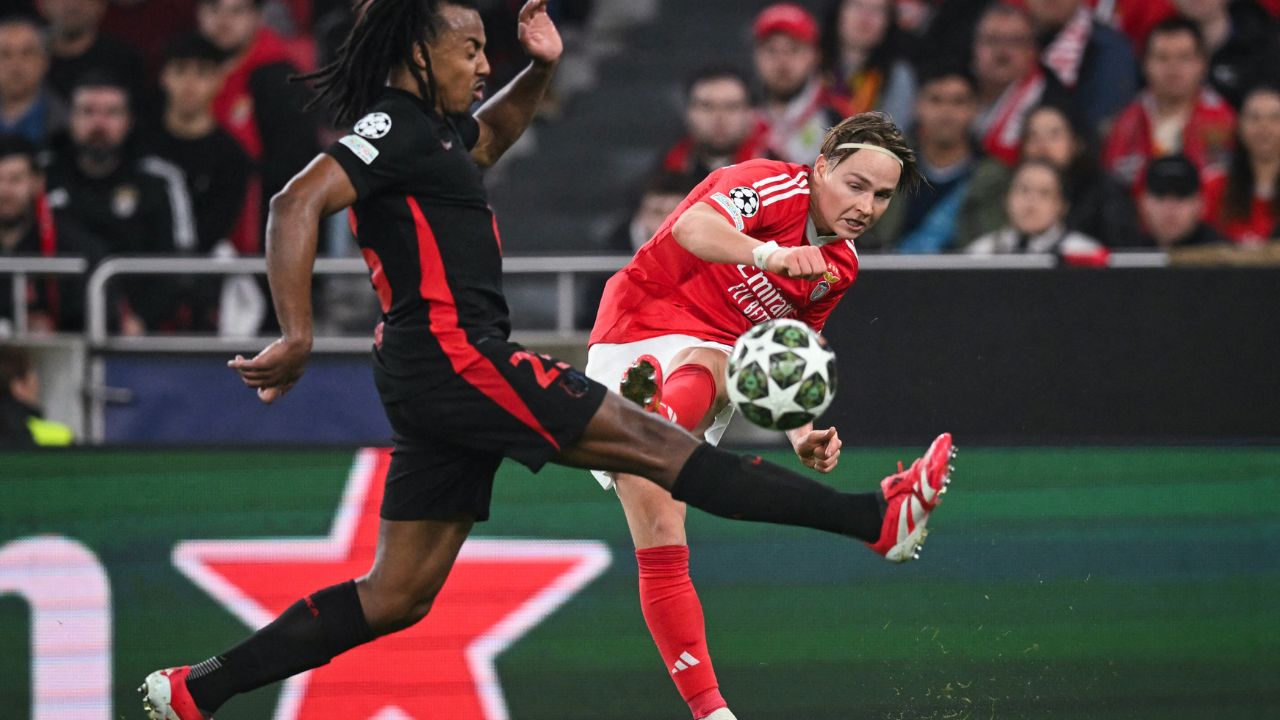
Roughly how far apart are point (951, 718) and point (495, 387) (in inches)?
87.4

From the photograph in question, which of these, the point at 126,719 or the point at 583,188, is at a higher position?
the point at 583,188

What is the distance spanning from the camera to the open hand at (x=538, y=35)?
482cm

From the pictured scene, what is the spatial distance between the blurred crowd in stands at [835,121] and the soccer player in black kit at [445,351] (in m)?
3.54

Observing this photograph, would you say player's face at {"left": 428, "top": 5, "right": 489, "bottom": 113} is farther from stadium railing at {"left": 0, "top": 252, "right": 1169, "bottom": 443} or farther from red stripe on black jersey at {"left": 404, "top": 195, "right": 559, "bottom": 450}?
stadium railing at {"left": 0, "top": 252, "right": 1169, "bottom": 443}

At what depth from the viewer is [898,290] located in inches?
242

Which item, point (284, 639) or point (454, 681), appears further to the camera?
point (454, 681)

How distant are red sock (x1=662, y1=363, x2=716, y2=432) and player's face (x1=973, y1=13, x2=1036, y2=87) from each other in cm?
445

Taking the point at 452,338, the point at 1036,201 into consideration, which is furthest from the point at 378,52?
the point at 1036,201

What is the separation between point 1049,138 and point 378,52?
459 centimetres

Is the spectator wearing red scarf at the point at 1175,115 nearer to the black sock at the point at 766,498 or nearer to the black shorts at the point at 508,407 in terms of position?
the black sock at the point at 766,498

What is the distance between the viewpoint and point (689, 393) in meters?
4.86

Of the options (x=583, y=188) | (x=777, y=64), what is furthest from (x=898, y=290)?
(x=583, y=188)

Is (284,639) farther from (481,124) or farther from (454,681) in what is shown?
(481,124)

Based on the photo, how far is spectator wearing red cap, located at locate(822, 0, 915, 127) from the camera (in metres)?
9.00
